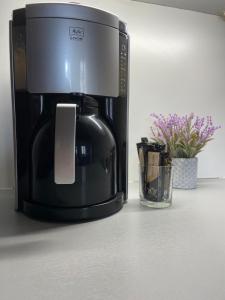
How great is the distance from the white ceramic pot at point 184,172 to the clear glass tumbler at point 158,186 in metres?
0.19

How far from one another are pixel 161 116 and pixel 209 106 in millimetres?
203

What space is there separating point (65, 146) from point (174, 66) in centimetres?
67

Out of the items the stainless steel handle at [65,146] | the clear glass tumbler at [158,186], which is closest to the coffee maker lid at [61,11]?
the stainless steel handle at [65,146]

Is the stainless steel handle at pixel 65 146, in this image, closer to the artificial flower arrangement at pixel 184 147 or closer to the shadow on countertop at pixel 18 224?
the shadow on countertop at pixel 18 224

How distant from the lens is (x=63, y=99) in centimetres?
60

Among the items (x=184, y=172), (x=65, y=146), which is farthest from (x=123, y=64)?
(x=184, y=172)

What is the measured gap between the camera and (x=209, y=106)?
3.68 ft

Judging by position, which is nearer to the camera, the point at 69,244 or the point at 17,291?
the point at 17,291

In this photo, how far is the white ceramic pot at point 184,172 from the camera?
→ 90cm

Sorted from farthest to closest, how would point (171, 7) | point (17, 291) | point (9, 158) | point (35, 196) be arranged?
point (171, 7), point (9, 158), point (35, 196), point (17, 291)

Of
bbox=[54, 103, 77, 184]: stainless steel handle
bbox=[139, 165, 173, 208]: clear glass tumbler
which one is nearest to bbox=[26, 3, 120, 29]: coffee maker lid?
bbox=[54, 103, 77, 184]: stainless steel handle

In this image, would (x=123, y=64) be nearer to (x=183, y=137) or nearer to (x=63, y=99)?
(x=63, y=99)

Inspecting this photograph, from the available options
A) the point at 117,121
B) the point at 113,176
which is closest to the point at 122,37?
the point at 117,121

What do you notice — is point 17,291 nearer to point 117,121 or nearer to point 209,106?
point 117,121
